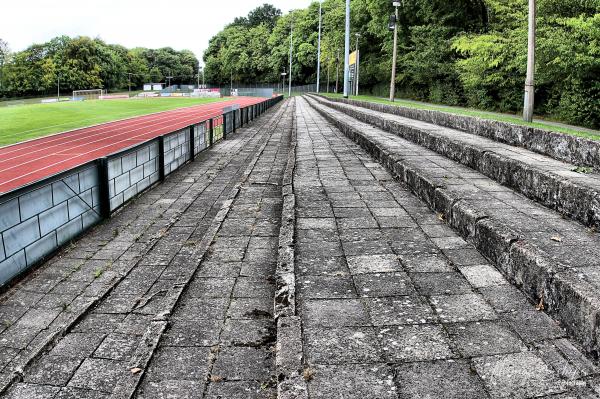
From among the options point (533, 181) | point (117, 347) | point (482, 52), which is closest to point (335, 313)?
point (117, 347)

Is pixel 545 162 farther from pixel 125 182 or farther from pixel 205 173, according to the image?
pixel 205 173

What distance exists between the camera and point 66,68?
302ft

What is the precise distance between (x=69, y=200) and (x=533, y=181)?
204 inches

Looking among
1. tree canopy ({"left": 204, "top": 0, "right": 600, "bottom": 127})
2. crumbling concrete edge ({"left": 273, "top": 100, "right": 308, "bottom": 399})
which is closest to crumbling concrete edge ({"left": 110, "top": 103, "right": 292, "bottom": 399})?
crumbling concrete edge ({"left": 273, "top": 100, "right": 308, "bottom": 399})

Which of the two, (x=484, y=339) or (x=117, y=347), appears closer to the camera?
(x=484, y=339)

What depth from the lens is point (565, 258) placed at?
12.2ft

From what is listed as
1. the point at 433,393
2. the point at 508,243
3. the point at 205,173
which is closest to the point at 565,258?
the point at 508,243

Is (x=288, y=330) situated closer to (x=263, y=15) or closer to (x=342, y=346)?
(x=342, y=346)

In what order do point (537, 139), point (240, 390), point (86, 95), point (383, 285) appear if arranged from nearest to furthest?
1. point (240, 390)
2. point (383, 285)
3. point (537, 139)
4. point (86, 95)

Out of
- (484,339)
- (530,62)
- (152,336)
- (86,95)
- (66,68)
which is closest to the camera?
(484,339)

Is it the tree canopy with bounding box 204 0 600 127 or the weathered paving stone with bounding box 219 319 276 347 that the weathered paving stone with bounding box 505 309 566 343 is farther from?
the tree canopy with bounding box 204 0 600 127

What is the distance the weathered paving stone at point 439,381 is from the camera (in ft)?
8.41

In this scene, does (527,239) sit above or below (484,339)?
above

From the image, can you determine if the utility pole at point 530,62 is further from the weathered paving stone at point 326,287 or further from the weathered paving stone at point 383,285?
the weathered paving stone at point 326,287
